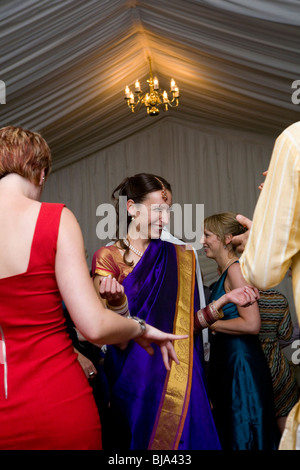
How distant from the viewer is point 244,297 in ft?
6.96

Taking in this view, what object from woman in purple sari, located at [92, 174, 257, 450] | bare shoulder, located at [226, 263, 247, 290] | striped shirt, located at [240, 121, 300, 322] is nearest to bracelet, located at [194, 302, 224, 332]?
woman in purple sari, located at [92, 174, 257, 450]

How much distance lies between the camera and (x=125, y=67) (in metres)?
6.38

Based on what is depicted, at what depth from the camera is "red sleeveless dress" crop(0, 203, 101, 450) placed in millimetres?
1198

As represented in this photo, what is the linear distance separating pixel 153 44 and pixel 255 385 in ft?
15.2

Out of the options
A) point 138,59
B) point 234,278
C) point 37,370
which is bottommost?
point 37,370

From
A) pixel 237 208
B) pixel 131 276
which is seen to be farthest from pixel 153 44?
pixel 131 276

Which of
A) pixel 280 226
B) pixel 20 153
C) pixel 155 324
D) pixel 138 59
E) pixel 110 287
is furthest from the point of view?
pixel 138 59

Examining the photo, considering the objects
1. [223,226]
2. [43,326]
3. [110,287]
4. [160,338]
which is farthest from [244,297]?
[43,326]

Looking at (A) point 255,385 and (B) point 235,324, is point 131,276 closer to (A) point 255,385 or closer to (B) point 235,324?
(B) point 235,324

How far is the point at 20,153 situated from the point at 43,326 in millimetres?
450

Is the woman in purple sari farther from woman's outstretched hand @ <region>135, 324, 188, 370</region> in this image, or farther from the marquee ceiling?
the marquee ceiling

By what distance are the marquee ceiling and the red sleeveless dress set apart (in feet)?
9.26

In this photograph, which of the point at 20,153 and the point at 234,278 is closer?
the point at 20,153

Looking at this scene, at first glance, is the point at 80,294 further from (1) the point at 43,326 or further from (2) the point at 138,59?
(2) the point at 138,59
